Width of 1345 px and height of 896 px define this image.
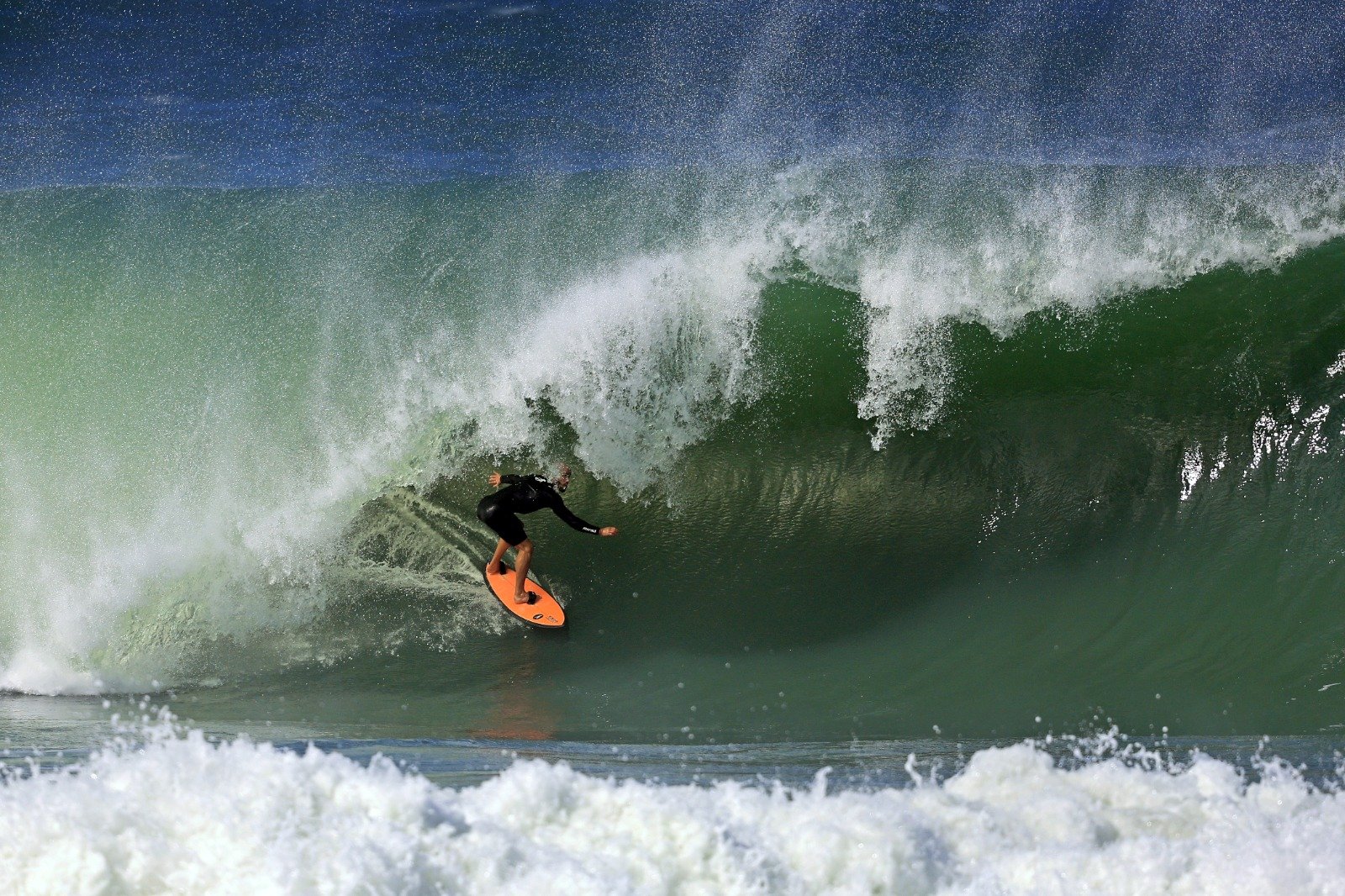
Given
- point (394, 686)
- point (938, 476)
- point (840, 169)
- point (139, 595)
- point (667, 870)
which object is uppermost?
point (840, 169)

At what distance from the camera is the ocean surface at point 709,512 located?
14.4ft

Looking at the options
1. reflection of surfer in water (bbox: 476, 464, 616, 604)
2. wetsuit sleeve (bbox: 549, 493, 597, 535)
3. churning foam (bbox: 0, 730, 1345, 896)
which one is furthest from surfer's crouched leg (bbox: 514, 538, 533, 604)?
churning foam (bbox: 0, 730, 1345, 896)

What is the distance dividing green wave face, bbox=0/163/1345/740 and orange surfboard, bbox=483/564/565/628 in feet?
0.43

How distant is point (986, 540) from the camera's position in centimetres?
790

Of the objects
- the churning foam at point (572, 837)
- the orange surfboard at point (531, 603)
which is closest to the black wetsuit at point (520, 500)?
the orange surfboard at point (531, 603)

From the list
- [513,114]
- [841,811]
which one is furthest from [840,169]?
[841,811]

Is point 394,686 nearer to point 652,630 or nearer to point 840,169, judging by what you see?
point 652,630

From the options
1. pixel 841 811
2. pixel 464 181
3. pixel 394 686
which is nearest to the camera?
pixel 841 811

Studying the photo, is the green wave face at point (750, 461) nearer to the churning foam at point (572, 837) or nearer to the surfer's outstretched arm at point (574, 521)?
the surfer's outstretched arm at point (574, 521)

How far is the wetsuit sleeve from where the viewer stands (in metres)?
7.14

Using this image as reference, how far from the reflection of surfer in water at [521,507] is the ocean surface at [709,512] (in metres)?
0.55

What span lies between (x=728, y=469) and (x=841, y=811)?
13.5 ft

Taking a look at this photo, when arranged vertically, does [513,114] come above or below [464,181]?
above

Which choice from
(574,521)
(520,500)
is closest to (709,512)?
(574,521)
